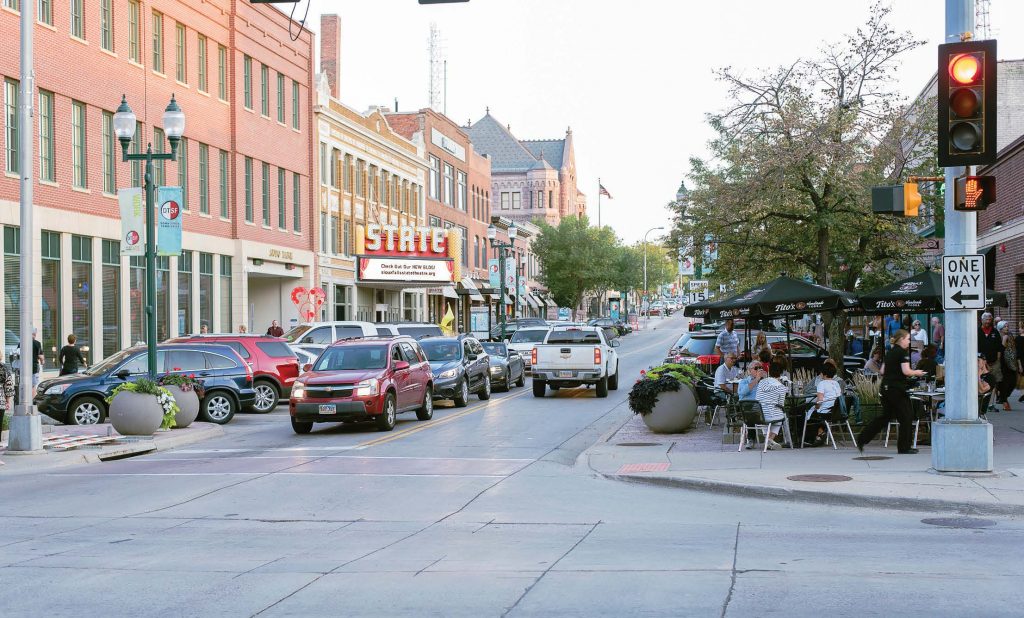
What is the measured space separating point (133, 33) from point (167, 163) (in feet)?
13.6

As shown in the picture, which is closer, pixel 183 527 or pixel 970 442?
pixel 183 527

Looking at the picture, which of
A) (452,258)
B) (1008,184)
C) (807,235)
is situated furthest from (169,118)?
(452,258)

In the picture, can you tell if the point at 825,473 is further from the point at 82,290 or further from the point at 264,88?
the point at 264,88

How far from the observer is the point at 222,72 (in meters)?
41.5

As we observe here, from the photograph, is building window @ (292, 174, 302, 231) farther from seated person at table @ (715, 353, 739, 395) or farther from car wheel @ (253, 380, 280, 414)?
seated person at table @ (715, 353, 739, 395)

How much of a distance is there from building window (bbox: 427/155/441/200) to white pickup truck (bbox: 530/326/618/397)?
127 ft

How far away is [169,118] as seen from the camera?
2177 cm

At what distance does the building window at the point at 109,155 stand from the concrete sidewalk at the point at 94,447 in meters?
13.5

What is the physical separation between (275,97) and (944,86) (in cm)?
3648

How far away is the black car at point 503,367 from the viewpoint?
106ft

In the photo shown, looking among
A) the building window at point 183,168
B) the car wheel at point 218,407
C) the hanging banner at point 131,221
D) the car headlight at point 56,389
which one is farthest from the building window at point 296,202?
the car headlight at point 56,389

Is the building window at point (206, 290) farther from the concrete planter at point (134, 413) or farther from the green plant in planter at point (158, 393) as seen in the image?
the concrete planter at point (134, 413)

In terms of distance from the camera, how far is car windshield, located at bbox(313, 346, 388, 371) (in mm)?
21438

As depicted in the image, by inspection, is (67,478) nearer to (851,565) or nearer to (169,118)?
(169,118)
